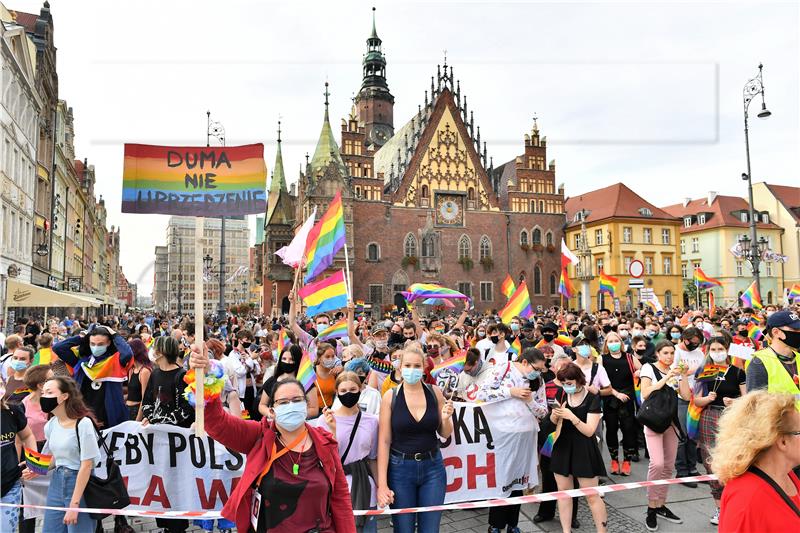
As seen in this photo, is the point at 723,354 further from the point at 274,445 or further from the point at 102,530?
the point at 102,530

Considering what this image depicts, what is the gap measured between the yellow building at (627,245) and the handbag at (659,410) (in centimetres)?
4557

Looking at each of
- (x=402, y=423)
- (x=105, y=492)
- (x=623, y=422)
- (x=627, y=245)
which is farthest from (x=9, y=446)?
(x=627, y=245)

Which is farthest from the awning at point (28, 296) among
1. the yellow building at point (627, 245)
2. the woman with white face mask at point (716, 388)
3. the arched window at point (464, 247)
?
the yellow building at point (627, 245)

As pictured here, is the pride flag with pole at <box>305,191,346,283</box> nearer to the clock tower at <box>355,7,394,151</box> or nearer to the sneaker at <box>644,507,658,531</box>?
the sneaker at <box>644,507,658,531</box>

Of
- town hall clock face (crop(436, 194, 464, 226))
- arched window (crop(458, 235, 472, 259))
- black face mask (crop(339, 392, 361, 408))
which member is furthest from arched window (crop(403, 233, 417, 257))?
black face mask (crop(339, 392, 361, 408))

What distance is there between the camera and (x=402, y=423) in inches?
161

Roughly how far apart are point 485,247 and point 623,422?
41152 millimetres

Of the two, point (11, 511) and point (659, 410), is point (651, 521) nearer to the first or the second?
point (659, 410)

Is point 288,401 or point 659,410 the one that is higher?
point 288,401

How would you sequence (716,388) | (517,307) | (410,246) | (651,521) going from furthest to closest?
(410,246), (517,307), (716,388), (651,521)

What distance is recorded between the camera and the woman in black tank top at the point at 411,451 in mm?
4086

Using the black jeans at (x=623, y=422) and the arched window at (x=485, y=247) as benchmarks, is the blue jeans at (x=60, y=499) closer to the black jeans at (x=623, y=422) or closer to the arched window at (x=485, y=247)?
the black jeans at (x=623, y=422)

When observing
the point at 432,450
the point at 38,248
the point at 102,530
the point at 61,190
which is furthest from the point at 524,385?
the point at 61,190

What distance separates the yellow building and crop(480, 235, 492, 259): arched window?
8.36 meters
